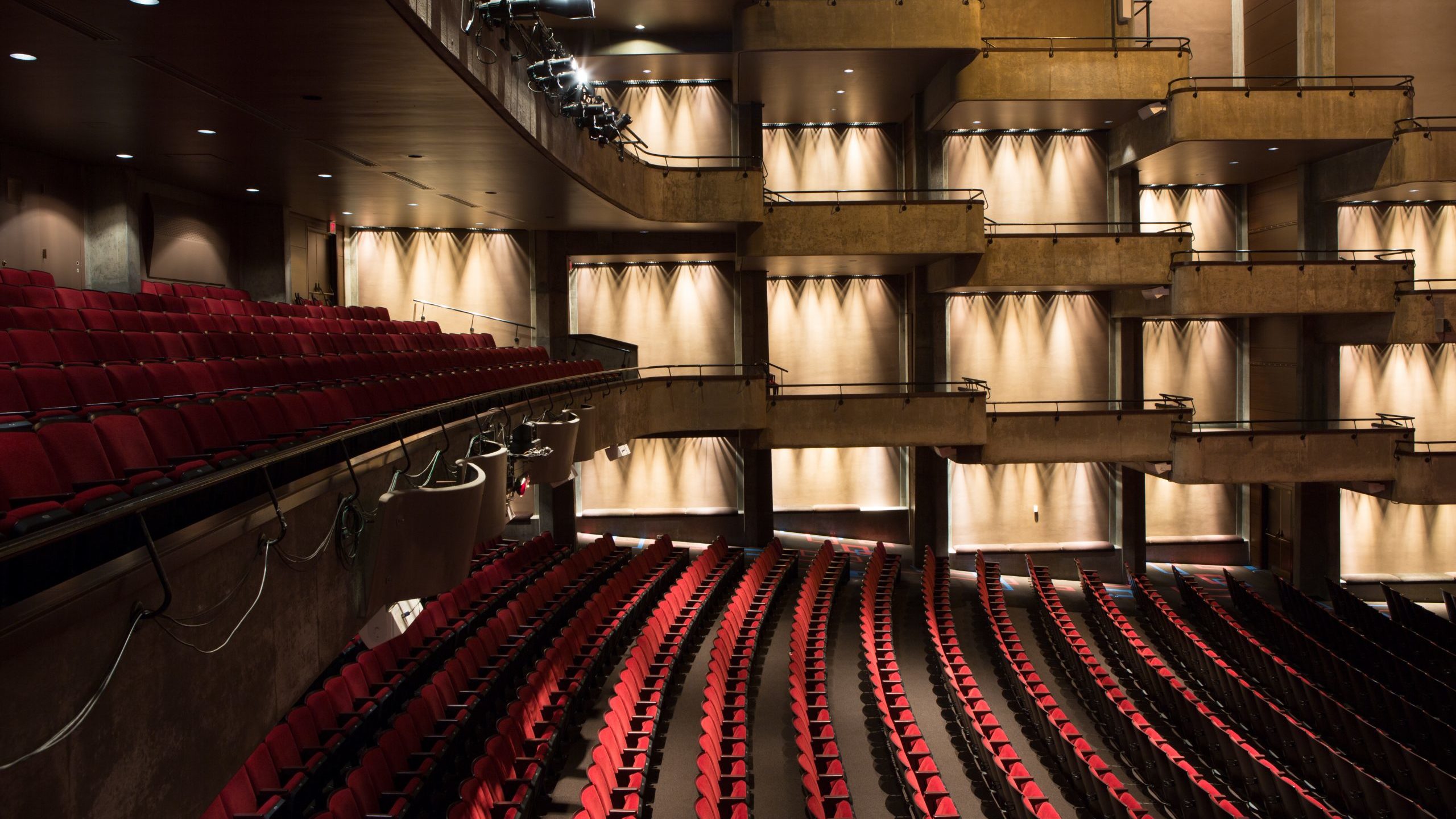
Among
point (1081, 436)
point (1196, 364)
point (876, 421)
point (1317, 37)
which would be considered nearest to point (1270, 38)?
point (1317, 37)

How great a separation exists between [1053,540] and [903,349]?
269 cm

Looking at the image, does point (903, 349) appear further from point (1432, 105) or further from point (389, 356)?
point (389, 356)

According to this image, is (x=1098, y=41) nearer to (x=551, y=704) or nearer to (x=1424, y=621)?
(x=1424, y=621)

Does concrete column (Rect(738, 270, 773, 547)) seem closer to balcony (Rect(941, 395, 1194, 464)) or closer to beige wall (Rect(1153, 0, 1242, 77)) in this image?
balcony (Rect(941, 395, 1194, 464))

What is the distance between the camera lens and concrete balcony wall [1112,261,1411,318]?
29.8 ft

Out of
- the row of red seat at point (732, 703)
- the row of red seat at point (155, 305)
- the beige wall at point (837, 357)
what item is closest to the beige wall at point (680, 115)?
the beige wall at point (837, 357)

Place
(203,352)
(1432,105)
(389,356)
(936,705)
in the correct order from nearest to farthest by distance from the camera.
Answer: (203,352)
(389,356)
(936,705)
(1432,105)

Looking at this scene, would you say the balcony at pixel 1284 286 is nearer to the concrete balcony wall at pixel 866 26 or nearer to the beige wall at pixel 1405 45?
the beige wall at pixel 1405 45

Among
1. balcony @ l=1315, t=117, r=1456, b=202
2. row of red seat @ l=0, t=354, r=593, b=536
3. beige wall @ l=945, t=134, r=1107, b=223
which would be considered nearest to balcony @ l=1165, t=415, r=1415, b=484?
balcony @ l=1315, t=117, r=1456, b=202

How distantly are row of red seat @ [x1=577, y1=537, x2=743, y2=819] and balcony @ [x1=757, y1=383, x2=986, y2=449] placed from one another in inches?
74.5

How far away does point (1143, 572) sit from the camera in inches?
406

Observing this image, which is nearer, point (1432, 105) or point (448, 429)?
point (448, 429)

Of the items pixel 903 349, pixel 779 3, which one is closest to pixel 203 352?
pixel 779 3

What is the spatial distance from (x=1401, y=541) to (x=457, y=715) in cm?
1031
